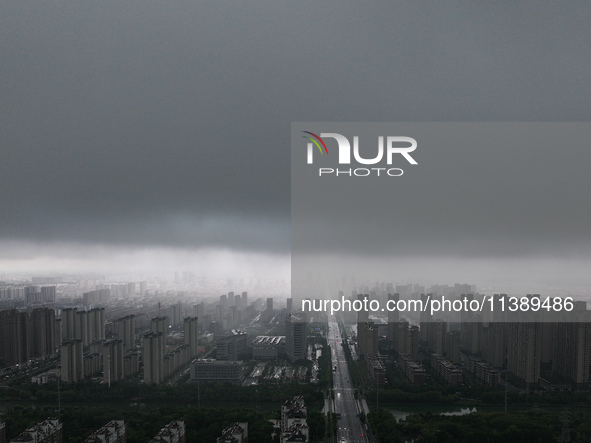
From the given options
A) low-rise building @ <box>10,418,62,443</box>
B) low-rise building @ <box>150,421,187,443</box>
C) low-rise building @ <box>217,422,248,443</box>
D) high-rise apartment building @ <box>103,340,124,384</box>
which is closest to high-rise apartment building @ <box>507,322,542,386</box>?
low-rise building @ <box>217,422,248,443</box>

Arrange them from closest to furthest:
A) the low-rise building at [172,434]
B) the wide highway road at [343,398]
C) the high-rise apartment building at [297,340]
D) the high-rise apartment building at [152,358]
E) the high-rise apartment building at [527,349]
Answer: the low-rise building at [172,434]
the wide highway road at [343,398]
the high-rise apartment building at [527,349]
the high-rise apartment building at [152,358]
the high-rise apartment building at [297,340]

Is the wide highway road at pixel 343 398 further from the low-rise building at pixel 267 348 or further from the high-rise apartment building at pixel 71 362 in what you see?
the high-rise apartment building at pixel 71 362

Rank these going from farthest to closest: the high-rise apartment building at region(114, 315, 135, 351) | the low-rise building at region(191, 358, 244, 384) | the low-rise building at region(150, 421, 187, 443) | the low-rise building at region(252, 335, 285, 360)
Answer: the low-rise building at region(252, 335, 285, 360)
the high-rise apartment building at region(114, 315, 135, 351)
the low-rise building at region(191, 358, 244, 384)
the low-rise building at region(150, 421, 187, 443)

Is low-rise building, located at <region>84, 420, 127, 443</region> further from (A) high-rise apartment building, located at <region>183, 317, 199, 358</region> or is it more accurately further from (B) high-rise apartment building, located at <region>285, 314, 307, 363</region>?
(B) high-rise apartment building, located at <region>285, 314, 307, 363</region>

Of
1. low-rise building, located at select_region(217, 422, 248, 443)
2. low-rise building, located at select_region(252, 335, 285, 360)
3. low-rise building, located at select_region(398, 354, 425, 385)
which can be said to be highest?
low-rise building, located at select_region(217, 422, 248, 443)

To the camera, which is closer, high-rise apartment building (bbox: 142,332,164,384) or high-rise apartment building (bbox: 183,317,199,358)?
high-rise apartment building (bbox: 142,332,164,384)

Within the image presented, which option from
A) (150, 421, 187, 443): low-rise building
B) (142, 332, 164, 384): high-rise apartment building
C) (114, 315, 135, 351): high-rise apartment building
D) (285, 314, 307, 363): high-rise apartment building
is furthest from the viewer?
(285, 314, 307, 363): high-rise apartment building

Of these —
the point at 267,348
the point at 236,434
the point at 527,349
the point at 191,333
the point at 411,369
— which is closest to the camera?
the point at 236,434

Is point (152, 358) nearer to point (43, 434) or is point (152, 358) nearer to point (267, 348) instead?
point (267, 348)

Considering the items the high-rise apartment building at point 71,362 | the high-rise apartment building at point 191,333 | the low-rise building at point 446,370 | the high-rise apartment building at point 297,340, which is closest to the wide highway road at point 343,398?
the high-rise apartment building at point 297,340

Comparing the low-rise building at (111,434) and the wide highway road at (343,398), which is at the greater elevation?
the low-rise building at (111,434)

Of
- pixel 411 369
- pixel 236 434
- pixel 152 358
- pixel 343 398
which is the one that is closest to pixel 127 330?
pixel 152 358

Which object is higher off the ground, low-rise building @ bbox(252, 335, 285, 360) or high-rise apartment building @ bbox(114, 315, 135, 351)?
high-rise apartment building @ bbox(114, 315, 135, 351)

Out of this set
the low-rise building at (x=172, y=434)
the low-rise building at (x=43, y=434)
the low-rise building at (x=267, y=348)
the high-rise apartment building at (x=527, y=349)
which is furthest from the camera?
the low-rise building at (x=267, y=348)
